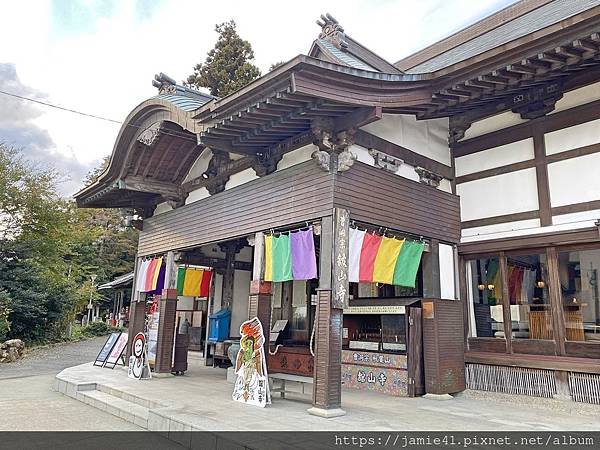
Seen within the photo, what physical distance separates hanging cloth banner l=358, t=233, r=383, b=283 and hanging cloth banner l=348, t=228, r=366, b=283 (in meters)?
0.07

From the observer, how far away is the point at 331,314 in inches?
235

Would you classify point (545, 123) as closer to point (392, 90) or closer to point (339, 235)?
point (392, 90)

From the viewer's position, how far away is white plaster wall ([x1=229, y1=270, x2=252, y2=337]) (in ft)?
40.6

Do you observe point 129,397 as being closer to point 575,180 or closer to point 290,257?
point 290,257

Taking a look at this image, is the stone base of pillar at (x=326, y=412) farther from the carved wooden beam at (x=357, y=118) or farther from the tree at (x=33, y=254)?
the tree at (x=33, y=254)

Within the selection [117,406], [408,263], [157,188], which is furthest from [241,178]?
[117,406]

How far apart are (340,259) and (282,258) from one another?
109 cm

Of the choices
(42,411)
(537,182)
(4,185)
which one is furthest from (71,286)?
(537,182)

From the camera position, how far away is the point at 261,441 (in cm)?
451

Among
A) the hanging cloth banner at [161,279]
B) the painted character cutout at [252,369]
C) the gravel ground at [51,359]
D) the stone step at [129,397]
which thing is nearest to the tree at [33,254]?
the gravel ground at [51,359]

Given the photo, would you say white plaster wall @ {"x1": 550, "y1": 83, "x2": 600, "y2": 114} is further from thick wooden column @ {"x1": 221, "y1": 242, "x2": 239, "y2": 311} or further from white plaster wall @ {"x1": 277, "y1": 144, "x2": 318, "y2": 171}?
thick wooden column @ {"x1": 221, "y1": 242, "x2": 239, "y2": 311}

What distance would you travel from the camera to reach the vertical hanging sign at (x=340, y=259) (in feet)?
19.9

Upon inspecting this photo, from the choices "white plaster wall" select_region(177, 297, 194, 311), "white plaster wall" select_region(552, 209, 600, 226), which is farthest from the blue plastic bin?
"white plaster wall" select_region(552, 209, 600, 226)

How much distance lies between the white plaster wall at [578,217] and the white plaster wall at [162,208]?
821 cm
